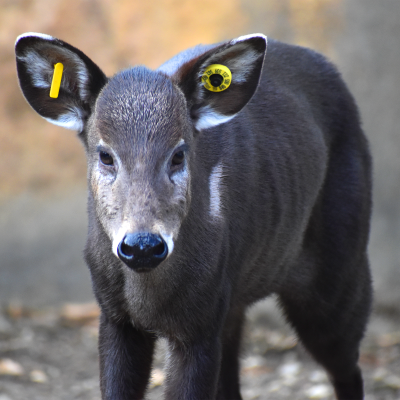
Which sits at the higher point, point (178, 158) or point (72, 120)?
point (72, 120)

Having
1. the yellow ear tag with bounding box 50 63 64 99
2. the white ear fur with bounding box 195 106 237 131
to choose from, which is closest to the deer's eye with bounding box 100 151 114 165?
the yellow ear tag with bounding box 50 63 64 99

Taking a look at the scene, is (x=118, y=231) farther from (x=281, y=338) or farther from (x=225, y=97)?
(x=281, y=338)

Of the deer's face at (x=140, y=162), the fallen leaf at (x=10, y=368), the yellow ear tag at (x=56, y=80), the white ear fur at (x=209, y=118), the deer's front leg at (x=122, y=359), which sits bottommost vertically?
the fallen leaf at (x=10, y=368)

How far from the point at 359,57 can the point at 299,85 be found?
2325mm

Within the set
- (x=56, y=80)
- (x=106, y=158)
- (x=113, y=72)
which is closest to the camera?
(x=106, y=158)

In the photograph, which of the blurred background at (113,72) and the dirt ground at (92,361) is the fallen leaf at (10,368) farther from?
the blurred background at (113,72)

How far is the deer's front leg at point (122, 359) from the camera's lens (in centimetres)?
332

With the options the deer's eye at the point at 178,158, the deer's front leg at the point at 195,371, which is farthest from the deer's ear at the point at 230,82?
the deer's front leg at the point at 195,371

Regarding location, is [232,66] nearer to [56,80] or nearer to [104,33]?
[56,80]

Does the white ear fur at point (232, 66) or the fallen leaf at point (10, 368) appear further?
the fallen leaf at point (10, 368)

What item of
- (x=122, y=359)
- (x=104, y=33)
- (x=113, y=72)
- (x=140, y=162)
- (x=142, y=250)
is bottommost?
(x=122, y=359)

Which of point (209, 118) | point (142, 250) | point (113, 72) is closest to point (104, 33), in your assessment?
point (113, 72)

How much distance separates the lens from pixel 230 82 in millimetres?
3209

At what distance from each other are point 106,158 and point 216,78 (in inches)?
24.9
